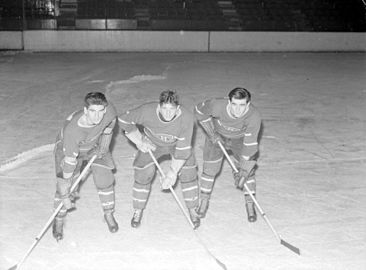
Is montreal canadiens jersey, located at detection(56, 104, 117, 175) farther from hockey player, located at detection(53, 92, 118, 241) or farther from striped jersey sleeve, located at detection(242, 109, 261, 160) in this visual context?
striped jersey sleeve, located at detection(242, 109, 261, 160)

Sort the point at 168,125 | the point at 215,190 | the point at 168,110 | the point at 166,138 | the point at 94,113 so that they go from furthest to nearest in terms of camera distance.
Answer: the point at 215,190 → the point at 166,138 → the point at 168,125 → the point at 168,110 → the point at 94,113

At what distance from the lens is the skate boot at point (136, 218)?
5.17 m

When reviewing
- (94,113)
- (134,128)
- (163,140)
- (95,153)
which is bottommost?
(95,153)

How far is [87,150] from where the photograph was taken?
475cm

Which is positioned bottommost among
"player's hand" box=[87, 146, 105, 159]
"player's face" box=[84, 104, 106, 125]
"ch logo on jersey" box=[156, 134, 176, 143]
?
"player's hand" box=[87, 146, 105, 159]

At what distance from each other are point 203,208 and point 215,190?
67 centimetres

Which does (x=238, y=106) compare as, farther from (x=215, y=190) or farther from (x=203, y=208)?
(x=215, y=190)

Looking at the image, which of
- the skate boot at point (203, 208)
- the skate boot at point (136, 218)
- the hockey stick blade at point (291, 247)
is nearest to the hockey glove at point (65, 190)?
the skate boot at point (136, 218)

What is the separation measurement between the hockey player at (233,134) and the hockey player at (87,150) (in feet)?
3.26

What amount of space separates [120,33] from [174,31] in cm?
182

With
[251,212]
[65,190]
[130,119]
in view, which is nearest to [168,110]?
[130,119]

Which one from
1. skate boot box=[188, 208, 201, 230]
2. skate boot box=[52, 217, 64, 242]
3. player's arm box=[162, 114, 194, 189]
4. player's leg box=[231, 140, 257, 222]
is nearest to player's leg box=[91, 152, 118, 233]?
skate boot box=[52, 217, 64, 242]

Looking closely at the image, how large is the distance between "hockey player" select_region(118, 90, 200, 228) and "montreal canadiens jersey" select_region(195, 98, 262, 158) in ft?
1.39

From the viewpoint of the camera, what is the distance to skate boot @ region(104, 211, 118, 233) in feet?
16.6
